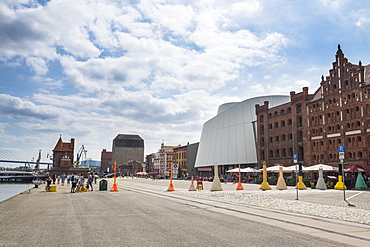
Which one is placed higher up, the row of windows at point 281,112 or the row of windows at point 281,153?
the row of windows at point 281,112

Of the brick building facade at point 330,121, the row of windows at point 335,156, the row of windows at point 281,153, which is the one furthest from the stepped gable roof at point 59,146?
the row of windows at point 335,156

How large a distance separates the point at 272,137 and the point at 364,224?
52.8 meters

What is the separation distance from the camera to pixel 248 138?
247 ft

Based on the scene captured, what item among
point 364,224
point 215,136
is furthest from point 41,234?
point 215,136

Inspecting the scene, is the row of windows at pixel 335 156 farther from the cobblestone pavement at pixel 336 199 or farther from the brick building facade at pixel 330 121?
the cobblestone pavement at pixel 336 199

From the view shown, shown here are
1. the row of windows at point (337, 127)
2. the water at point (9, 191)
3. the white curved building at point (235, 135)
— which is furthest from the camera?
the white curved building at point (235, 135)

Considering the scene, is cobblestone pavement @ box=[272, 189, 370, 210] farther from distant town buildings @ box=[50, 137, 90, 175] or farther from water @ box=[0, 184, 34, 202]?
distant town buildings @ box=[50, 137, 90, 175]

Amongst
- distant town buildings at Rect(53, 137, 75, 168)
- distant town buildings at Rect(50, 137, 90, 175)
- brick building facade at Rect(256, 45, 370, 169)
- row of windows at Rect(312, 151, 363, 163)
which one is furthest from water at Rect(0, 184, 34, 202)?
distant town buildings at Rect(53, 137, 75, 168)

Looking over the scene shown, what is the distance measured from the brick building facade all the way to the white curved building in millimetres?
12258

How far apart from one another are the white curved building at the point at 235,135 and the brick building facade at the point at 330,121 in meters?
12.3

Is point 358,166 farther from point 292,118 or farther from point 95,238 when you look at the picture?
point 95,238

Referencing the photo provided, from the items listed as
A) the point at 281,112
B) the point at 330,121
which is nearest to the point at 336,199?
the point at 330,121

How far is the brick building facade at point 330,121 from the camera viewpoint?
4338 centimetres

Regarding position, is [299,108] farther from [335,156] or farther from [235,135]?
[235,135]
